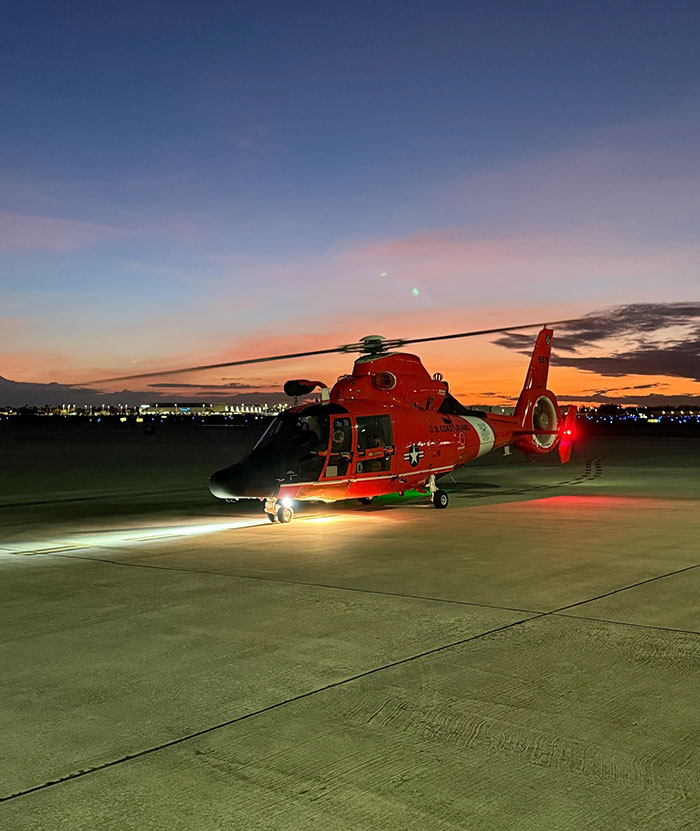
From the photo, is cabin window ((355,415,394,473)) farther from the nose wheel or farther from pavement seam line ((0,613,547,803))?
pavement seam line ((0,613,547,803))

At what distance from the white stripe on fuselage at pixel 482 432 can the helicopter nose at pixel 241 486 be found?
6536 millimetres

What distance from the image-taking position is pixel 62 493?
69.9 ft

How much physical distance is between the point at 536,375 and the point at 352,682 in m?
18.2

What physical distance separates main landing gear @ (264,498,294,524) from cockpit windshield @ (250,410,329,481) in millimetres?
491

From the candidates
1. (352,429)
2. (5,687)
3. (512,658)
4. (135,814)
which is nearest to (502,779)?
(135,814)

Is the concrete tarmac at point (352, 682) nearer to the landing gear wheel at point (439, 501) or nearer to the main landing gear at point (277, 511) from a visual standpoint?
the main landing gear at point (277, 511)

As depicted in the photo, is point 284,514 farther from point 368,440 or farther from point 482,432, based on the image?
point 482,432

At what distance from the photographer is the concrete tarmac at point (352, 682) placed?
4.02m

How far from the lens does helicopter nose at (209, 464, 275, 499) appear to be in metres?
15.0

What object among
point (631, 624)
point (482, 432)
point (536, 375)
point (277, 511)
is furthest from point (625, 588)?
point (536, 375)

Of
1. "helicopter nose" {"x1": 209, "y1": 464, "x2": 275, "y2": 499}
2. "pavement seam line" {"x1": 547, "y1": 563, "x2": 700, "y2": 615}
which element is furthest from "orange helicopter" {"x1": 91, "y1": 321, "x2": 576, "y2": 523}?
"pavement seam line" {"x1": 547, "y1": 563, "x2": 700, "y2": 615}

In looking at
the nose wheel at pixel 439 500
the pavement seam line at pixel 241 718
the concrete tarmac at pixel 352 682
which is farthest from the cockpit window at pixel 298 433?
the pavement seam line at pixel 241 718

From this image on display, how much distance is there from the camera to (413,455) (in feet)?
58.5

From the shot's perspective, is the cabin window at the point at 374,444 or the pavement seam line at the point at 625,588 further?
the cabin window at the point at 374,444
